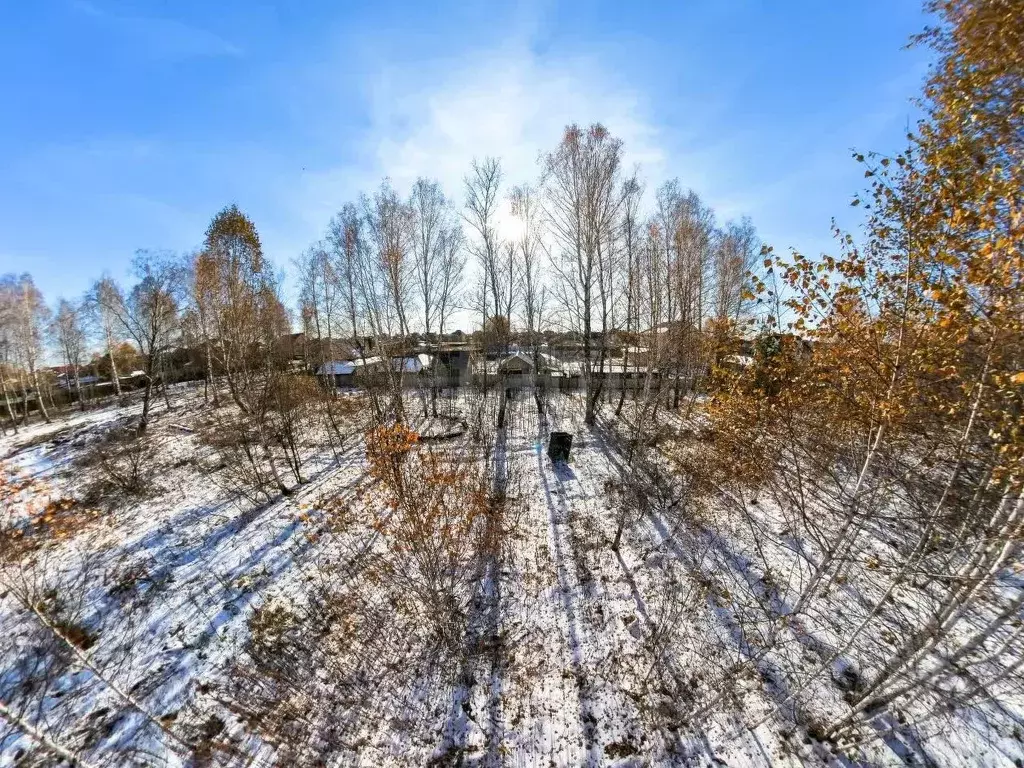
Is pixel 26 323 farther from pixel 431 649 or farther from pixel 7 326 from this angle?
pixel 431 649

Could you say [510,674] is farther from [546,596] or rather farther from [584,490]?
[584,490]

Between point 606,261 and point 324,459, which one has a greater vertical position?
point 606,261

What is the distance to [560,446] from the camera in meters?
12.5

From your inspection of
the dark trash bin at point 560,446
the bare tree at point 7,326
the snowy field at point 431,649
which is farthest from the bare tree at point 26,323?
the dark trash bin at point 560,446

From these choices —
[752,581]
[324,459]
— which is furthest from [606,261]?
[324,459]

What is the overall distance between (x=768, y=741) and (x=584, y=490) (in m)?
6.31

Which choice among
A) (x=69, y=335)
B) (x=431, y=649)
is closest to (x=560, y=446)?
(x=431, y=649)

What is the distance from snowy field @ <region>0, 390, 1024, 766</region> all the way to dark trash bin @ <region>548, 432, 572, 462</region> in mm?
3158

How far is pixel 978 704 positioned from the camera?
14.2 ft

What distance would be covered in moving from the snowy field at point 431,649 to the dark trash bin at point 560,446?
3.16m

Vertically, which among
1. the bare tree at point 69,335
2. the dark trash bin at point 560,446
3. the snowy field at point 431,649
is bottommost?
the snowy field at point 431,649

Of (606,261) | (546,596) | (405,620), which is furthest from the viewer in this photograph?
(606,261)

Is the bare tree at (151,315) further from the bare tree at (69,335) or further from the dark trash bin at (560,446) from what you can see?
the dark trash bin at (560,446)

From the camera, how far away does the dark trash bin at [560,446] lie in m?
12.4
